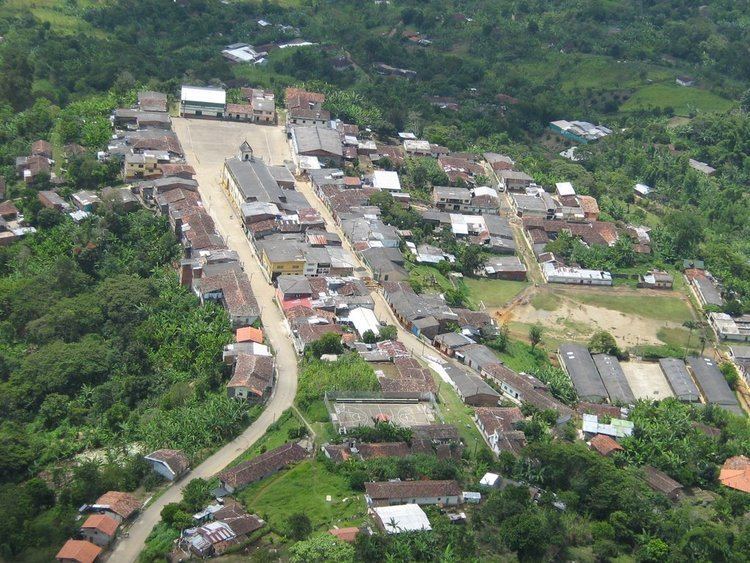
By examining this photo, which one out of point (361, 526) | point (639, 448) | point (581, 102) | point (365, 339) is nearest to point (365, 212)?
point (365, 339)

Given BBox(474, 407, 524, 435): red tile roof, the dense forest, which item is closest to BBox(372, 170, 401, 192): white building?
the dense forest

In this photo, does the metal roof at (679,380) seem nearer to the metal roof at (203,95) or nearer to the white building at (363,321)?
the white building at (363,321)

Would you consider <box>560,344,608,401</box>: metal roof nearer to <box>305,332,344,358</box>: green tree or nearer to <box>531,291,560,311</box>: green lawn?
<box>531,291,560,311</box>: green lawn

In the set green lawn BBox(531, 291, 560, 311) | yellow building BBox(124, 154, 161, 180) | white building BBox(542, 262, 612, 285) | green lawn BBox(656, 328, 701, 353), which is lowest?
green lawn BBox(656, 328, 701, 353)

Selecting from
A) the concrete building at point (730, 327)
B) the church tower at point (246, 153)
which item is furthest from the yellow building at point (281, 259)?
the concrete building at point (730, 327)

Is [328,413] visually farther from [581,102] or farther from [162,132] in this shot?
[581,102]

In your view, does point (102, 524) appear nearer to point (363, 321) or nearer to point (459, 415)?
point (459, 415)
